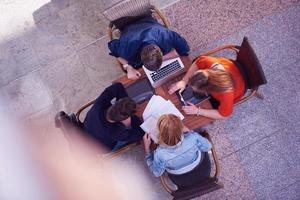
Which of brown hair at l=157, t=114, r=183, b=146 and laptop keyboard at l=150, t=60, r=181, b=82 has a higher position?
laptop keyboard at l=150, t=60, r=181, b=82

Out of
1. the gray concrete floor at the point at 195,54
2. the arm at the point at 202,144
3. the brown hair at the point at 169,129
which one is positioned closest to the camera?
the brown hair at the point at 169,129

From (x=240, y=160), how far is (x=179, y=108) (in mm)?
1181

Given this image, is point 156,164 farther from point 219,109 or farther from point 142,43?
point 142,43

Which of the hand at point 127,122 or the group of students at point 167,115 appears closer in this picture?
the group of students at point 167,115

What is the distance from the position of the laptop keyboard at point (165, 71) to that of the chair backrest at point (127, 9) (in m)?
0.59

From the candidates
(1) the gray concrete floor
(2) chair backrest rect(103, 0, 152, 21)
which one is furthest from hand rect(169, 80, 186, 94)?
(1) the gray concrete floor

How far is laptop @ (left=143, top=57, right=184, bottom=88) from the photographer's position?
10.7ft

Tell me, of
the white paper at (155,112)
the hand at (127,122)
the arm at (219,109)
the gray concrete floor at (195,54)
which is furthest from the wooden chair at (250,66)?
the hand at (127,122)

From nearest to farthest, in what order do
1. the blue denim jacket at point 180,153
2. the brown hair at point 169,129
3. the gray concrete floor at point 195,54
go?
the brown hair at point 169,129 → the blue denim jacket at point 180,153 → the gray concrete floor at point 195,54

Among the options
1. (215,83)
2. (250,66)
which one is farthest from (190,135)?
(250,66)

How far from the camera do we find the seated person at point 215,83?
3081 mm

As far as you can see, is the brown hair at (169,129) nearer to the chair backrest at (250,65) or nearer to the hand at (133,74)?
the hand at (133,74)

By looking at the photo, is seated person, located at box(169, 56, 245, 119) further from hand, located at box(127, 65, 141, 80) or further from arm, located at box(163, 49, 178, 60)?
hand, located at box(127, 65, 141, 80)

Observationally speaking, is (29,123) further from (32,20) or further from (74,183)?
(32,20)
